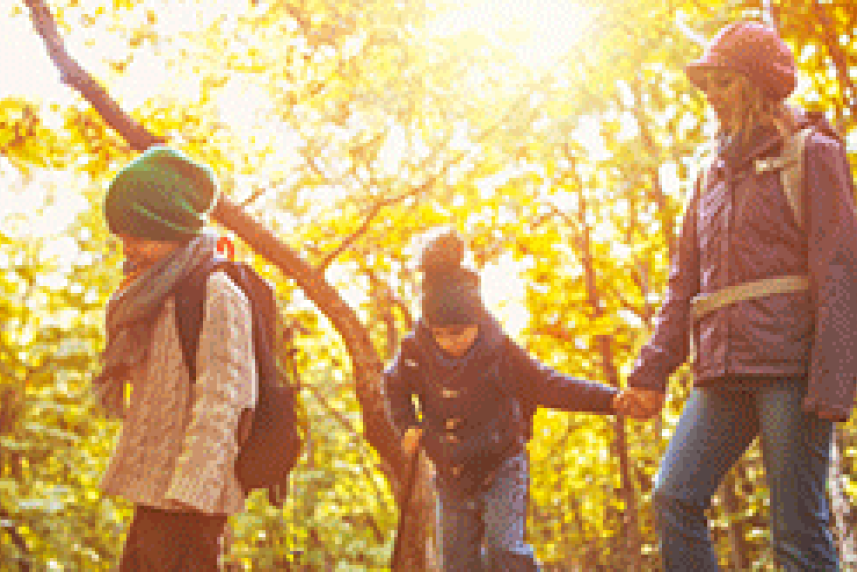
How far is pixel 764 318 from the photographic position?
3449 mm

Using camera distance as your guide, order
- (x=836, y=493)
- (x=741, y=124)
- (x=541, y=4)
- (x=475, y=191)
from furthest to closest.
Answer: (x=475, y=191) → (x=541, y=4) → (x=836, y=493) → (x=741, y=124)

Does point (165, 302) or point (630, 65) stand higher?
point (630, 65)

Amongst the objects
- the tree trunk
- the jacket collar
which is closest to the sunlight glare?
the tree trunk

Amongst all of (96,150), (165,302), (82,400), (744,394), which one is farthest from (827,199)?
(82,400)

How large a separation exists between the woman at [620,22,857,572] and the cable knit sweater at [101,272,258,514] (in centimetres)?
145

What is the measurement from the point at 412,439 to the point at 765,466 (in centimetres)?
219

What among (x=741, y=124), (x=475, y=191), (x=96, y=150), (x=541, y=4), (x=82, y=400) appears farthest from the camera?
(x=82, y=400)

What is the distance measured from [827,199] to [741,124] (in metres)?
0.46

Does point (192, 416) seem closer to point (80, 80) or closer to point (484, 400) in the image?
point (484, 400)

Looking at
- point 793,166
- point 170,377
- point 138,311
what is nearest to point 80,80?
point 138,311

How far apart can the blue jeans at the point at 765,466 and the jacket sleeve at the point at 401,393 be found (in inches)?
79.0

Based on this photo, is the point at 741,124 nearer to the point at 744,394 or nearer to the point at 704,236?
the point at 704,236

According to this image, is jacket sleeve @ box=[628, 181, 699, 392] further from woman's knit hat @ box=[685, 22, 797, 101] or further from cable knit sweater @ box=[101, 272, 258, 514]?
cable knit sweater @ box=[101, 272, 258, 514]

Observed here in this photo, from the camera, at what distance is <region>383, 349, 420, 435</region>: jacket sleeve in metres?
5.48
